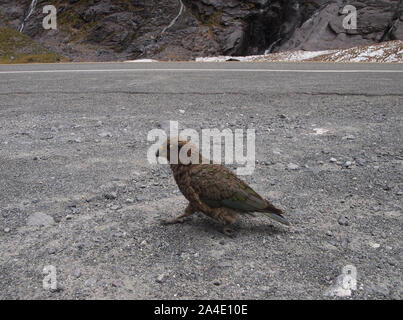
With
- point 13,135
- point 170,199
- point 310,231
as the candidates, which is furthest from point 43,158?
point 310,231

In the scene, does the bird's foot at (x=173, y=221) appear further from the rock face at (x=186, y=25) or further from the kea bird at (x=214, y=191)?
the rock face at (x=186, y=25)

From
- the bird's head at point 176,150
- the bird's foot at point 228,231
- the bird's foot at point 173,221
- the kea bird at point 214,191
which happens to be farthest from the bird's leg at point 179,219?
the bird's head at point 176,150

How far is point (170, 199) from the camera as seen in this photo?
3447 millimetres

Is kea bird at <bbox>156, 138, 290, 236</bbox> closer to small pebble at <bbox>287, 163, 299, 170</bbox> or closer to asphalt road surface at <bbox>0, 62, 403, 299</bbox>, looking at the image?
asphalt road surface at <bbox>0, 62, 403, 299</bbox>

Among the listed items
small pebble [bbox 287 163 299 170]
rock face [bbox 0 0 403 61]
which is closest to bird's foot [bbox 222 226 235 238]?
small pebble [bbox 287 163 299 170]

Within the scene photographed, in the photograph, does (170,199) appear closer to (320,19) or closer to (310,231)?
(310,231)

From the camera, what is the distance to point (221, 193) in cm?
265

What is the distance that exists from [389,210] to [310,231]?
81 centimetres

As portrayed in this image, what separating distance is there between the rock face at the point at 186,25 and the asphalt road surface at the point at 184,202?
15336 millimetres

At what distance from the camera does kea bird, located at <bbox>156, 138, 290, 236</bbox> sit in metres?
2.66

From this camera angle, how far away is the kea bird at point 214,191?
2.66 meters

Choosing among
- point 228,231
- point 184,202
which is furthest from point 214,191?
point 184,202

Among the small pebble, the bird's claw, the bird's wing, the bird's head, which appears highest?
the bird's head

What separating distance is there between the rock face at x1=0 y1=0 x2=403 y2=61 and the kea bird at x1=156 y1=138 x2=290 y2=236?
18996 millimetres
